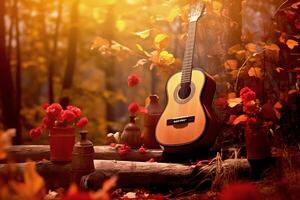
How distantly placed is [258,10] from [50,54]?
8.00 m

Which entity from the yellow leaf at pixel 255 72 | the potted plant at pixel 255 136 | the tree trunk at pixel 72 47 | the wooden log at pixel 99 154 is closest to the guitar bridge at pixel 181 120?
the wooden log at pixel 99 154

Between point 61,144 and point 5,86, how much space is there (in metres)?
4.83

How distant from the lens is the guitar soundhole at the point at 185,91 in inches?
201

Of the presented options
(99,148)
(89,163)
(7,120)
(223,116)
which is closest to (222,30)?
(223,116)

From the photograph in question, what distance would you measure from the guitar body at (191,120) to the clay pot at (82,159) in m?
0.90

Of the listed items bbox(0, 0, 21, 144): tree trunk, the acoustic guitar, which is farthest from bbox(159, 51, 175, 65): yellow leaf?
bbox(0, 0, 21, 144): tree trunk

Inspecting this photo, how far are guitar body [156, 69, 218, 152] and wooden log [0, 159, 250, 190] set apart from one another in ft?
1.16

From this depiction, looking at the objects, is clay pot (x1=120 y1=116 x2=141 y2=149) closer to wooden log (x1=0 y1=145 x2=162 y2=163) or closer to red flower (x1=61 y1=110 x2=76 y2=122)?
wooden log (x1=0 y1=145 x2=162 y2=163)

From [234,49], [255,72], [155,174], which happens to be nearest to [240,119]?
[255,72]

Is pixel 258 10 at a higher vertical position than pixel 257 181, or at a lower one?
higher

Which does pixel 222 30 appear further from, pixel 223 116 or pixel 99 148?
pixel 99 148

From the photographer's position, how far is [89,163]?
4.50m

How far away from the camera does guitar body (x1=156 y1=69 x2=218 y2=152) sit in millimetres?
4816

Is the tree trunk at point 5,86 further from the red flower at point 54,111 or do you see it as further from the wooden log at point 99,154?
the red flower at point 54,111
